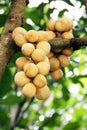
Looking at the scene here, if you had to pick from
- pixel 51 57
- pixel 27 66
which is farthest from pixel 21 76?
pixel 51 57

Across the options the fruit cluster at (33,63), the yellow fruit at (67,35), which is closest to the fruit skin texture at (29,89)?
the fruit cluster at (33,63)

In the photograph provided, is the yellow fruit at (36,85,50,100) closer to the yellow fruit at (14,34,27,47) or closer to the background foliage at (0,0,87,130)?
the yellow fruit at (14,34,27,47)

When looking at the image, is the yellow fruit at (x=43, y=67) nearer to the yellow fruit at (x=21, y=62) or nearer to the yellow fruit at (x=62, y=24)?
the yellow fruit at (x=21, y=62)

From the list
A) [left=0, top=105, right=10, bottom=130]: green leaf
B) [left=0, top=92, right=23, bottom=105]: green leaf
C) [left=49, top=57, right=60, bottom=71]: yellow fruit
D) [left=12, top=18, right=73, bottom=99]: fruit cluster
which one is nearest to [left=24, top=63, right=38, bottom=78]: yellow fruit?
[left=12, top=18, right=73, bottom=99]: fruit cluster

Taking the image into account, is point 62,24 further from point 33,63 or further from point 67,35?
point 33,63

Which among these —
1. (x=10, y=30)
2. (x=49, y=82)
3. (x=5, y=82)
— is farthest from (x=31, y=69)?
(x=49, y=82)
